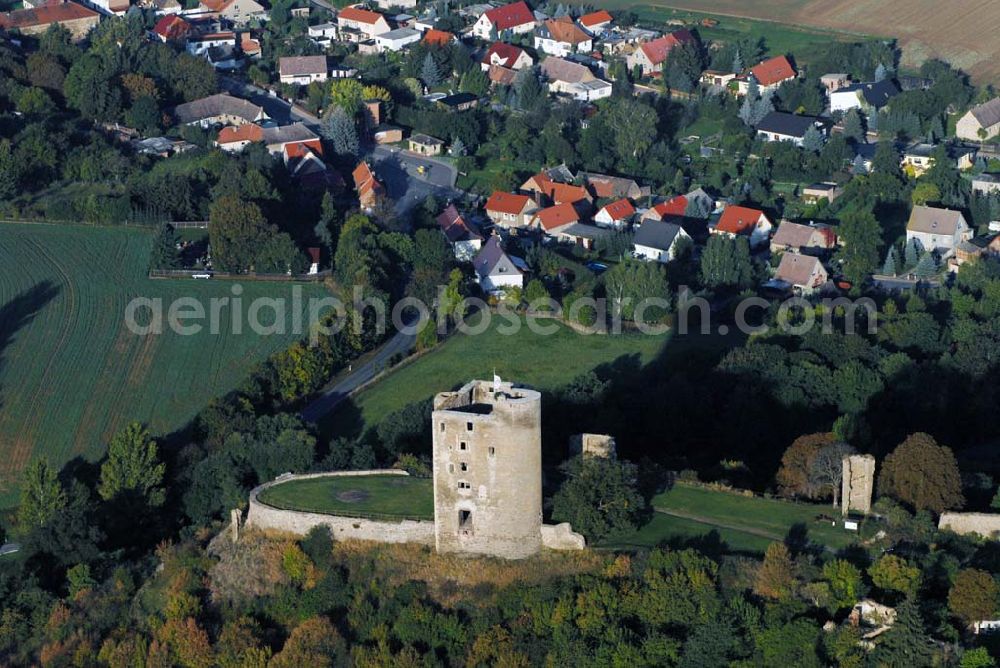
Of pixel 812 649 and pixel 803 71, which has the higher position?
pixel 803 71

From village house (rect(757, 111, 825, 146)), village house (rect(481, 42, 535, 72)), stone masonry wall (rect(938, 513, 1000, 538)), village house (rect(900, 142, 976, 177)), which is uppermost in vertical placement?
village house (rect(481, 42, 535, 72))

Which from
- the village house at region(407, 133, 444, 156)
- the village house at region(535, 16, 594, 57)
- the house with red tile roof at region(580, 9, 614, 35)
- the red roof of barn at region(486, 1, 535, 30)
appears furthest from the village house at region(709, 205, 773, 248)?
the red roof of barn at region(486, 1, 535, 30)

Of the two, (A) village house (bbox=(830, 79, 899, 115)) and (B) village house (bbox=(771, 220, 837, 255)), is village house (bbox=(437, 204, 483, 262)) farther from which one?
(A) village house (bbox=(830, 79, 899, 115))

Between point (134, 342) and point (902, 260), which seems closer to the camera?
point (134, 342)

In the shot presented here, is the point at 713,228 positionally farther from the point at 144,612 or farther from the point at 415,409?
the point at 144,612

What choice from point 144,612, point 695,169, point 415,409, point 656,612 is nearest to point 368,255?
point 415,409

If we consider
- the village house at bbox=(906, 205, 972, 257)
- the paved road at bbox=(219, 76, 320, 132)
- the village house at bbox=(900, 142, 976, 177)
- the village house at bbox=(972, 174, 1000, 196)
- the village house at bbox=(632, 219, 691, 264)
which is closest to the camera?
the village house at bbox=(632, 219, 691, 264)

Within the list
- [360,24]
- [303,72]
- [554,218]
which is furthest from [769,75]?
[303,72]
